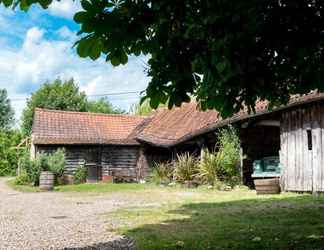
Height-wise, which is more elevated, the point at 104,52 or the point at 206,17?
the point at 206,17

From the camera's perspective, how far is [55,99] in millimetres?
57906

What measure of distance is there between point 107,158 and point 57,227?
21008 millimetres

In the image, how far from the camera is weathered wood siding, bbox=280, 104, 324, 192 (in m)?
15.9

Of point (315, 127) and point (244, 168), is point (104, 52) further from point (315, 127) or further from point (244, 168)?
point (244, 168)

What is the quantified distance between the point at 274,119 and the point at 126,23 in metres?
14.7

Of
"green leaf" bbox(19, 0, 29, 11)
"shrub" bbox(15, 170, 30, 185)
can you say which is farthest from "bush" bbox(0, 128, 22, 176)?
"green leaf" bbox(19, 0, 29, 11)

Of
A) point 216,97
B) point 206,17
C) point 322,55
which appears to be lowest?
point 216,97

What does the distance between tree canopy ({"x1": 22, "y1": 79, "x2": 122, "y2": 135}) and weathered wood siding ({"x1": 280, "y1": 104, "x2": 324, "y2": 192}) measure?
Answer: 144ft

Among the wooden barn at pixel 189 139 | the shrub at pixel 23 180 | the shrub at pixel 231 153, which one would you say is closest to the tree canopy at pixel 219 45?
the wooden barn at pixel 189 139

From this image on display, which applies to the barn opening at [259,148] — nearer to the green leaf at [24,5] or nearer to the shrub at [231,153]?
the shrub at [231,153]

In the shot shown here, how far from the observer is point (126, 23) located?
4363 mm

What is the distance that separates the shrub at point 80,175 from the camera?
1114 inches

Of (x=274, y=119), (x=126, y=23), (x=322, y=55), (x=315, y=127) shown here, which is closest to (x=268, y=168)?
(x=274, y=119)

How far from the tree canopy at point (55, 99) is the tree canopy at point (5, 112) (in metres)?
15.8
